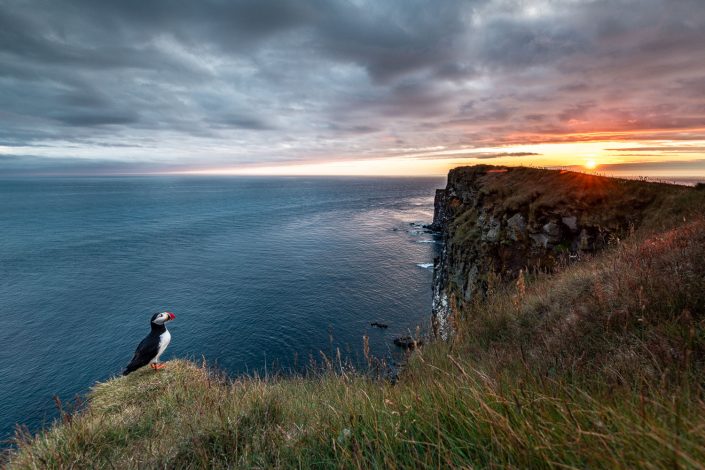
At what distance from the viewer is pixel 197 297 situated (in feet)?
184

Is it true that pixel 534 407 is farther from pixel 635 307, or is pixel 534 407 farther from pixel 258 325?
pixel 258 325

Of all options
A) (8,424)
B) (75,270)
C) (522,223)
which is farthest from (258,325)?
(75,270)

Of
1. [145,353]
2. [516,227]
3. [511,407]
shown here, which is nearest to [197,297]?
[145,353]

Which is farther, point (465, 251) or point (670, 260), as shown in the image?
point (465, 251)

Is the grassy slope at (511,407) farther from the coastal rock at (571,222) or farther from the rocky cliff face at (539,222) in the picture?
the coastal rock at (571,222)

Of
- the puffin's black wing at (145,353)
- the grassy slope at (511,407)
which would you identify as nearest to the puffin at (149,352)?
the puffin's black wing at (145,353)

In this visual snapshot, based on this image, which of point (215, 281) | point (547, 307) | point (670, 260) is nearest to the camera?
point (670, 260)

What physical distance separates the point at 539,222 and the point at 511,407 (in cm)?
2188

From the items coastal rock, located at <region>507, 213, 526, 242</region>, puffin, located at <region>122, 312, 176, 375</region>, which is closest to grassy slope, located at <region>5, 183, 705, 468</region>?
puffin, located at <region>122, 312, 176, 375</region>

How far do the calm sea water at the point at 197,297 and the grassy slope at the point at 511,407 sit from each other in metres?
7.12

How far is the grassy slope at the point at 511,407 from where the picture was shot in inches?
80.4

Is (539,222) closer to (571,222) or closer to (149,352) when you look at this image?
(571,222)

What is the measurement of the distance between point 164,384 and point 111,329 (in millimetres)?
48124

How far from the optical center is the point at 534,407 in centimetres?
241
